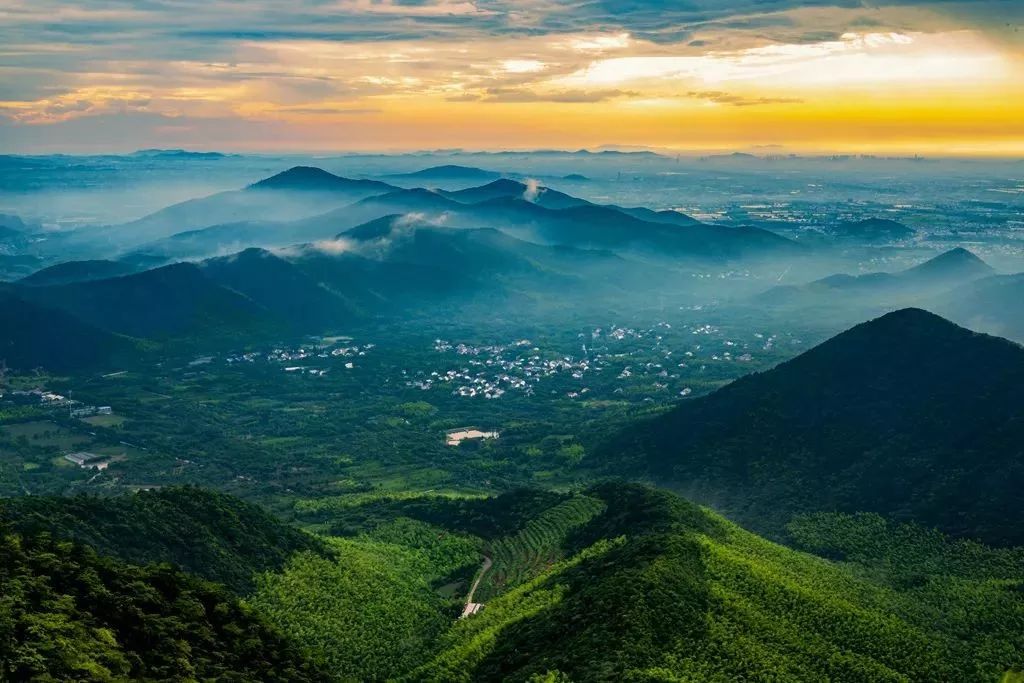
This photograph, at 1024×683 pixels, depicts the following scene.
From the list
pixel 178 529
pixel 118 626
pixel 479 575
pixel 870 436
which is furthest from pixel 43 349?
pixel 118 626

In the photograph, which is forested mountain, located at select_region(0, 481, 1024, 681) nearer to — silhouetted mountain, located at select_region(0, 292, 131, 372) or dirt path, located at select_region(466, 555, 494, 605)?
dirt path, located at select_region(466, 555, 494, 605)

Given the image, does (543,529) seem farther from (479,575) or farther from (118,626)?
(118,626)

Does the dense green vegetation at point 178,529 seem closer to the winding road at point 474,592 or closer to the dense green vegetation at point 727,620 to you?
the winding road at point 474,592

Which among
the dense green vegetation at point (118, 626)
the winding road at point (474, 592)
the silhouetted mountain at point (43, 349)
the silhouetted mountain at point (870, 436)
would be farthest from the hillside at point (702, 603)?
the silhouetted mountain at point (43, 349)

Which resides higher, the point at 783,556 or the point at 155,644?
the point at 155,644

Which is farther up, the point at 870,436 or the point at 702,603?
the point at 702,603

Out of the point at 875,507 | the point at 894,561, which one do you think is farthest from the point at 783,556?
the point at 875,507

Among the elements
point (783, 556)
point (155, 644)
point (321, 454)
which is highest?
point (155, 644)

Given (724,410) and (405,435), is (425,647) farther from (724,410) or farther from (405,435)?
(405,435)
